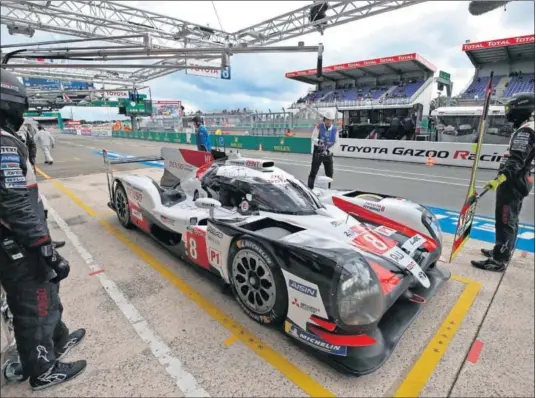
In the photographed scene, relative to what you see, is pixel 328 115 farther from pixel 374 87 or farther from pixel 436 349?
pixel 374 87

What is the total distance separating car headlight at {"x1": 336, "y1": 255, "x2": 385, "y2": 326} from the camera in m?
1.79

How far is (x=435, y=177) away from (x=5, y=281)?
32.0ft

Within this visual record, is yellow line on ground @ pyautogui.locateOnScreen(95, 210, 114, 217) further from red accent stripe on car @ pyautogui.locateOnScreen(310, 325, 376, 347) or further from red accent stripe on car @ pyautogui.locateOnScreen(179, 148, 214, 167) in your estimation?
red accent stripe on car @ pyautogui.locateOnScreen(310, 325, 376, 347)

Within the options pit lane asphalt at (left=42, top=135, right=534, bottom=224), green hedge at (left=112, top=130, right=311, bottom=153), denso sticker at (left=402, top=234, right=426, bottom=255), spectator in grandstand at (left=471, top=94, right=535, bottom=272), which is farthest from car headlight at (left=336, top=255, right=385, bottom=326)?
green hedge at (left=112, top=130, right=311, bottom=153)

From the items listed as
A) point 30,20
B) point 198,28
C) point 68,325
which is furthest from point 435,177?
point 30,20

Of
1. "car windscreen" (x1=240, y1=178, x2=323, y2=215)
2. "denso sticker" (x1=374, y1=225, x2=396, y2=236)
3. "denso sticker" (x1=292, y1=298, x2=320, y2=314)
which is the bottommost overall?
"denso sticker" (x1=292, y1=298, x2=320, y2=314)

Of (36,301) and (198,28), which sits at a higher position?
(198,28)

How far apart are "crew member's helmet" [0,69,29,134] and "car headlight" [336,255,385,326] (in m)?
2.07

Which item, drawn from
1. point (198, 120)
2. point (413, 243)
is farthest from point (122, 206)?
point (198, 120)

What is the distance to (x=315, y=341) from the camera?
6.29ft

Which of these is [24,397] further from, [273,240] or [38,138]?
[38,138]

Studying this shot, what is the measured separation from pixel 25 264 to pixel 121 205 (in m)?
2.90

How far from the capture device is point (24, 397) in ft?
5.73

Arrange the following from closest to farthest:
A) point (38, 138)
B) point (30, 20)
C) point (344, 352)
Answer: point (344, 352) → point (38, 138) → point (30, 20)
